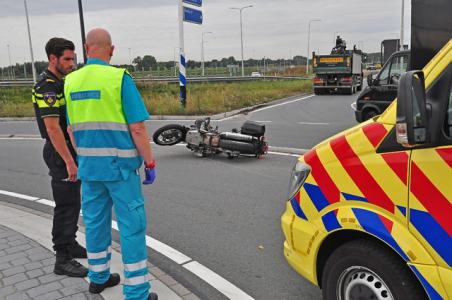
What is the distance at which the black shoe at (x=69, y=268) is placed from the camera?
395 centimetres

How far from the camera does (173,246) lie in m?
4.78

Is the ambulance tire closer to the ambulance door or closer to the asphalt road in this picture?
the ambulance door

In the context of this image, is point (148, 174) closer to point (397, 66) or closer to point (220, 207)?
point (220, 207)

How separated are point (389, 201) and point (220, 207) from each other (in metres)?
3.69

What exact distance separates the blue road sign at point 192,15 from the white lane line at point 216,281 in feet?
47.5

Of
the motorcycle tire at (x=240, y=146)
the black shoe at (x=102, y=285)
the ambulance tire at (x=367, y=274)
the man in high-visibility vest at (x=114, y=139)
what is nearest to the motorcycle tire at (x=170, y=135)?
the motorcycle tire at (x=240, y=146)

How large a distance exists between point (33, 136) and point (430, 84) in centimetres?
1278

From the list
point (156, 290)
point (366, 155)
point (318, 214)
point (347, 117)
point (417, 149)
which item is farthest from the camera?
point (347, 117)

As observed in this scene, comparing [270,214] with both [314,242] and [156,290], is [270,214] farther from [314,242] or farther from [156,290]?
[314,242]

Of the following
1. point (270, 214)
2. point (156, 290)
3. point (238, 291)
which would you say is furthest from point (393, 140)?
point (270, 214)

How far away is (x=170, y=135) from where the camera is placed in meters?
9.34

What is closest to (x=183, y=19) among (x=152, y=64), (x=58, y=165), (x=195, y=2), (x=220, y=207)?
(x=195, y=2)

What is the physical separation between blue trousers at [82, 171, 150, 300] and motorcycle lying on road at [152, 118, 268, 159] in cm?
535

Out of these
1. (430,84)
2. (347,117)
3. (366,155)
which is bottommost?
(347,117)
